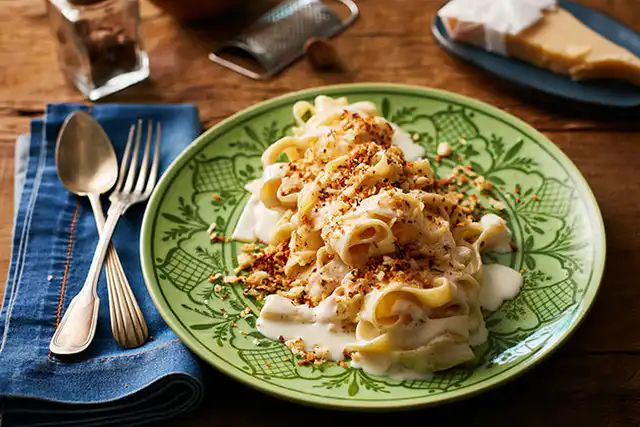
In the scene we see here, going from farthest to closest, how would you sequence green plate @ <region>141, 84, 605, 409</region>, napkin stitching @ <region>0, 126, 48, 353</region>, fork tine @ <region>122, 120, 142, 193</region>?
fork tine @ <region>122, 120, 142, 193</region> → napkin stitching @ <region>0, 126, 48, 353</region> → green plate @ <region>141, 84, 605, 409</region>

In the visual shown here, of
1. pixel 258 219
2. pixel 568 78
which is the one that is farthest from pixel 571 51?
pixel 258 219

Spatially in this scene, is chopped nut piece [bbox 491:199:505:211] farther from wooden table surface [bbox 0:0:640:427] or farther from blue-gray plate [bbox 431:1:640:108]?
blue-gray plate [bbox 431:1:640:108]

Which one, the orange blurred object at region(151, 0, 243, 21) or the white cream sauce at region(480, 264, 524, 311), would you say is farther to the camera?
the orange blurred object at region(151, 0, 243, 21)

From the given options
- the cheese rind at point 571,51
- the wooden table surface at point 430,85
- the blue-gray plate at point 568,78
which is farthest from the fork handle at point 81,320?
the cheese rind at point 571,51

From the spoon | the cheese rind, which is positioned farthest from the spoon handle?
the cheese rind

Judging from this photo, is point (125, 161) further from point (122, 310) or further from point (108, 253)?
point (122, 310)

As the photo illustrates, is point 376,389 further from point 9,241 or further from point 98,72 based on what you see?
point 98,72

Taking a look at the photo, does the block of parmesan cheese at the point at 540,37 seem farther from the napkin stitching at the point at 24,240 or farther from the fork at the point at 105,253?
the napkin stitching at the point at 24,240
